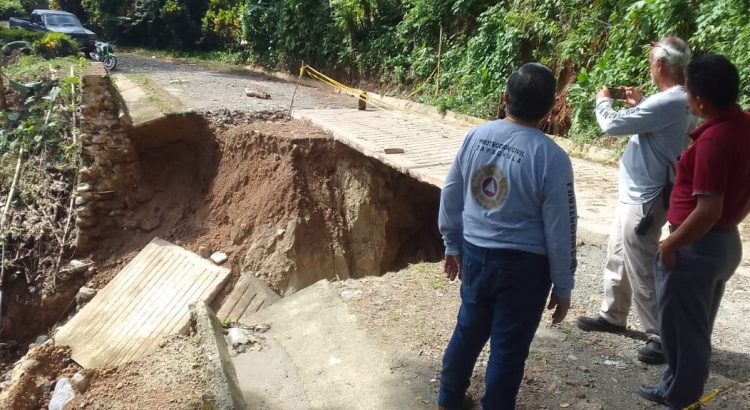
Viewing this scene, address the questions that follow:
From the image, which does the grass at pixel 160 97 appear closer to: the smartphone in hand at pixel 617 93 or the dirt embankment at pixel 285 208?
the dirt embankment at pixel 285 208

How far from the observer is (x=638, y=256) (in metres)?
3.38

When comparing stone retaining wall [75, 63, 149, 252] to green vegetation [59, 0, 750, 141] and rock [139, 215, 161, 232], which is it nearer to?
rock [139, 215, 161, 232]

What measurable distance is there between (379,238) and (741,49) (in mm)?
4823

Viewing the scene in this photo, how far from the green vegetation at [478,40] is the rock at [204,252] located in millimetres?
4929

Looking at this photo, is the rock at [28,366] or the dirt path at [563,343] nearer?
the dirt path at [563,343]

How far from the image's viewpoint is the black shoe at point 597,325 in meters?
3.97

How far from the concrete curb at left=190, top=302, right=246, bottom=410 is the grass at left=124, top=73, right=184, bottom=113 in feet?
18.5

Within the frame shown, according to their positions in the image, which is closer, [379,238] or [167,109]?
[379,238]

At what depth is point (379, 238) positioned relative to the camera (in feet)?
27.7

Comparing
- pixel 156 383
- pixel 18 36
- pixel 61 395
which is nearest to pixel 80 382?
Result: pixel 61 395

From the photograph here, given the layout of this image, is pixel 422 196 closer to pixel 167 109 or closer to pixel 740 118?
pixel 167 109

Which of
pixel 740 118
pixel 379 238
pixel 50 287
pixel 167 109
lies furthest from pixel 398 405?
pixel 167 109

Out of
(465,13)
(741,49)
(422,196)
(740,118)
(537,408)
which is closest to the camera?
(740,118)

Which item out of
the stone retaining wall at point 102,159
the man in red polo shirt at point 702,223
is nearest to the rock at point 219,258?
the stone retaining wall at point 102,159
